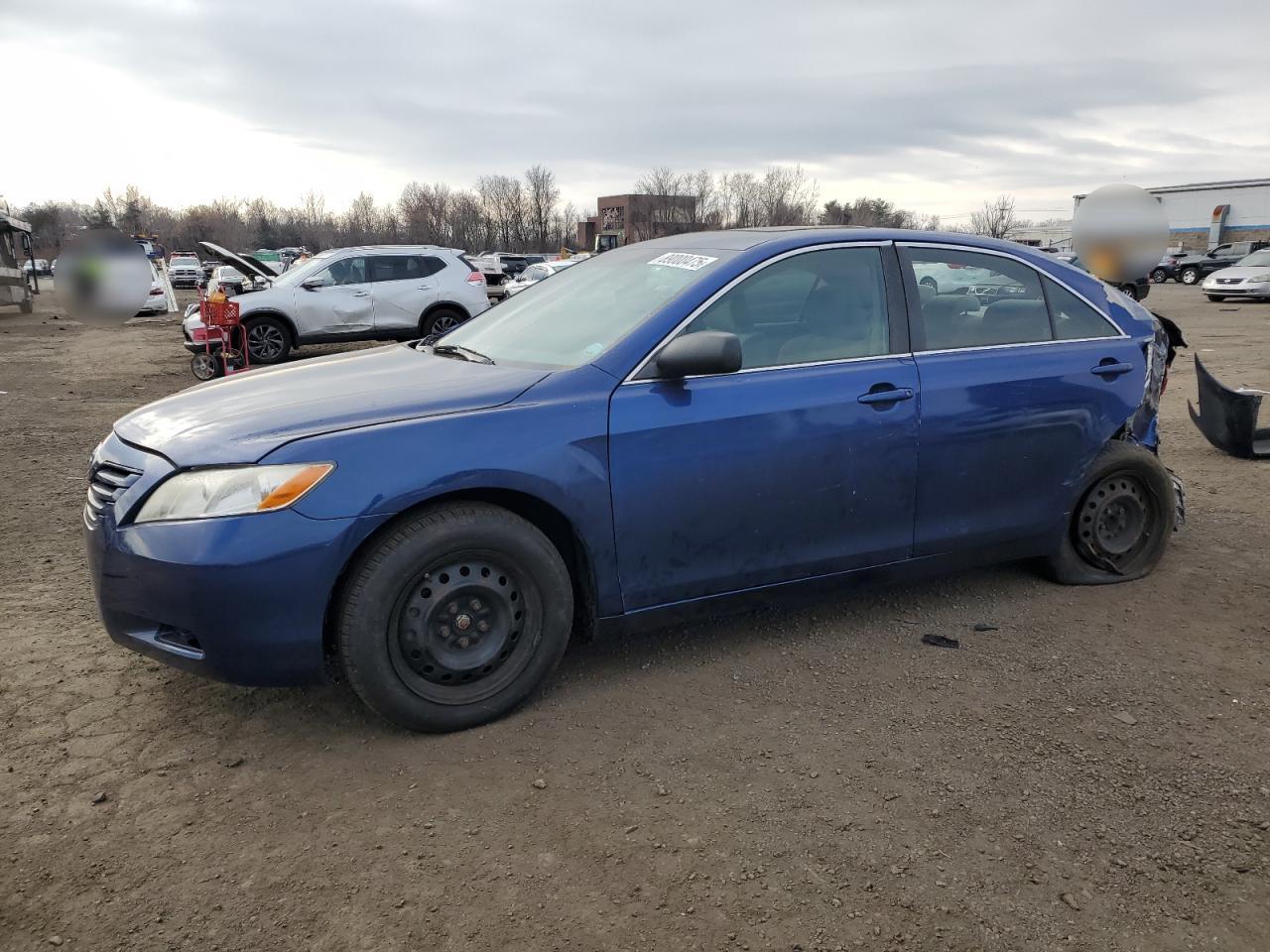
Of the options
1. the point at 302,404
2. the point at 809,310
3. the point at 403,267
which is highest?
the point at 403,267

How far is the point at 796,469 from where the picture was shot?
340cm

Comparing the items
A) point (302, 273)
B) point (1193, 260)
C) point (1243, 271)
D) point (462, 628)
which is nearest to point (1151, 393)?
point (462, 628)

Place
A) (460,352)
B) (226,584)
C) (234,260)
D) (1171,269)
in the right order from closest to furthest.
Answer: (226,584) → (460,352) → (234,260) → (1171,269)

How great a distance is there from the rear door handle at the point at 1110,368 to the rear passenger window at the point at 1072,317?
140 mm

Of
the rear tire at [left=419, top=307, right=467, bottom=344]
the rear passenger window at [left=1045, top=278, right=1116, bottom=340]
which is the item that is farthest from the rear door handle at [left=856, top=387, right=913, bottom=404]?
the rear tire at [left=419, top=307, right=467, bottom=344]

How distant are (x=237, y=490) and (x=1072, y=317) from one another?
3.59m

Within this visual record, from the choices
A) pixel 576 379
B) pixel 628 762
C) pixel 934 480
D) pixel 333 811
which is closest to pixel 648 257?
pixel 576 379

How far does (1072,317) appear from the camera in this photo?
4.14m

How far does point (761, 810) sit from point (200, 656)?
1.78 metres

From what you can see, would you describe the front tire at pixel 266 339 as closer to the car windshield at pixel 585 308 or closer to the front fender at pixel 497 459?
the car windshield at pixel 585 308

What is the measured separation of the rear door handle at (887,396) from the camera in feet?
11.6

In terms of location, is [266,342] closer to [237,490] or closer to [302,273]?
[302,273]

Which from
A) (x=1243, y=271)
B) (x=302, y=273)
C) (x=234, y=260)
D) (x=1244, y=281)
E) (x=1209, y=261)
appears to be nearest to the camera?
(x=234, y=260)

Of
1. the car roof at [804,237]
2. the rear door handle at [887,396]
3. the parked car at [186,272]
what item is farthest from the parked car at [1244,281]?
the parked car at [186,272]
